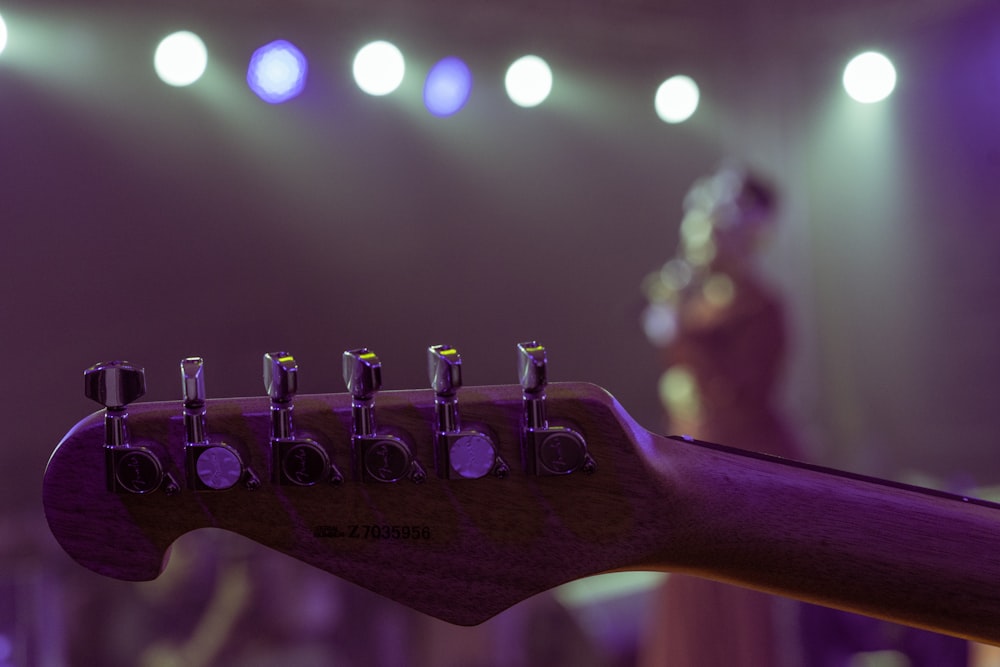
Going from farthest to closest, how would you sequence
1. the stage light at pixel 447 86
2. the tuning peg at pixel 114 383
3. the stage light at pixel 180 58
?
1. the stage light at pixel 447 86
2. the stage light at pixel 180 58
3. the tuning peg at pixel 114 383

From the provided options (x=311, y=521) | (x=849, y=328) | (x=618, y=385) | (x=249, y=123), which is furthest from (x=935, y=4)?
(x=311, y=521)

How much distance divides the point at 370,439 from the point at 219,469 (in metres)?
0.12

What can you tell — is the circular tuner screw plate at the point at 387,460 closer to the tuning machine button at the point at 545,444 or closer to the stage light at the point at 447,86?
the tuning machine button at the point at 545,444

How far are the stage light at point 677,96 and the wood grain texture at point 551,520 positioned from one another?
457cm

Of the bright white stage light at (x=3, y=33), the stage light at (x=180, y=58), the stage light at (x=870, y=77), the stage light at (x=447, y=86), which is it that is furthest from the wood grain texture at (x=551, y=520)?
the stage light at (x=870, y=77)

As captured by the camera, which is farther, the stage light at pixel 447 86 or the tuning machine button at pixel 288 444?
the stage light at pixel 447 86

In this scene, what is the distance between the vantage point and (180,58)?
3.89 metres

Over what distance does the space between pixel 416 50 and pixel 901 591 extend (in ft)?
13.7

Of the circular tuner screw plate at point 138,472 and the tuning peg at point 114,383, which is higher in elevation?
the tuning peg at point 114,383

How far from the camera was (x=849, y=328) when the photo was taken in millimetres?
5238

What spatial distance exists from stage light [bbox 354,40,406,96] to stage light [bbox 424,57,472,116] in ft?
1.30

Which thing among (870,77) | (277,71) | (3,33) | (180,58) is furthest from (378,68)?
(870,77)

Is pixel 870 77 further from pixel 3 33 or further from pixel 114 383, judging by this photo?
pixel 114 383

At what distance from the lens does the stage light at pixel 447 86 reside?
15.0 ft
